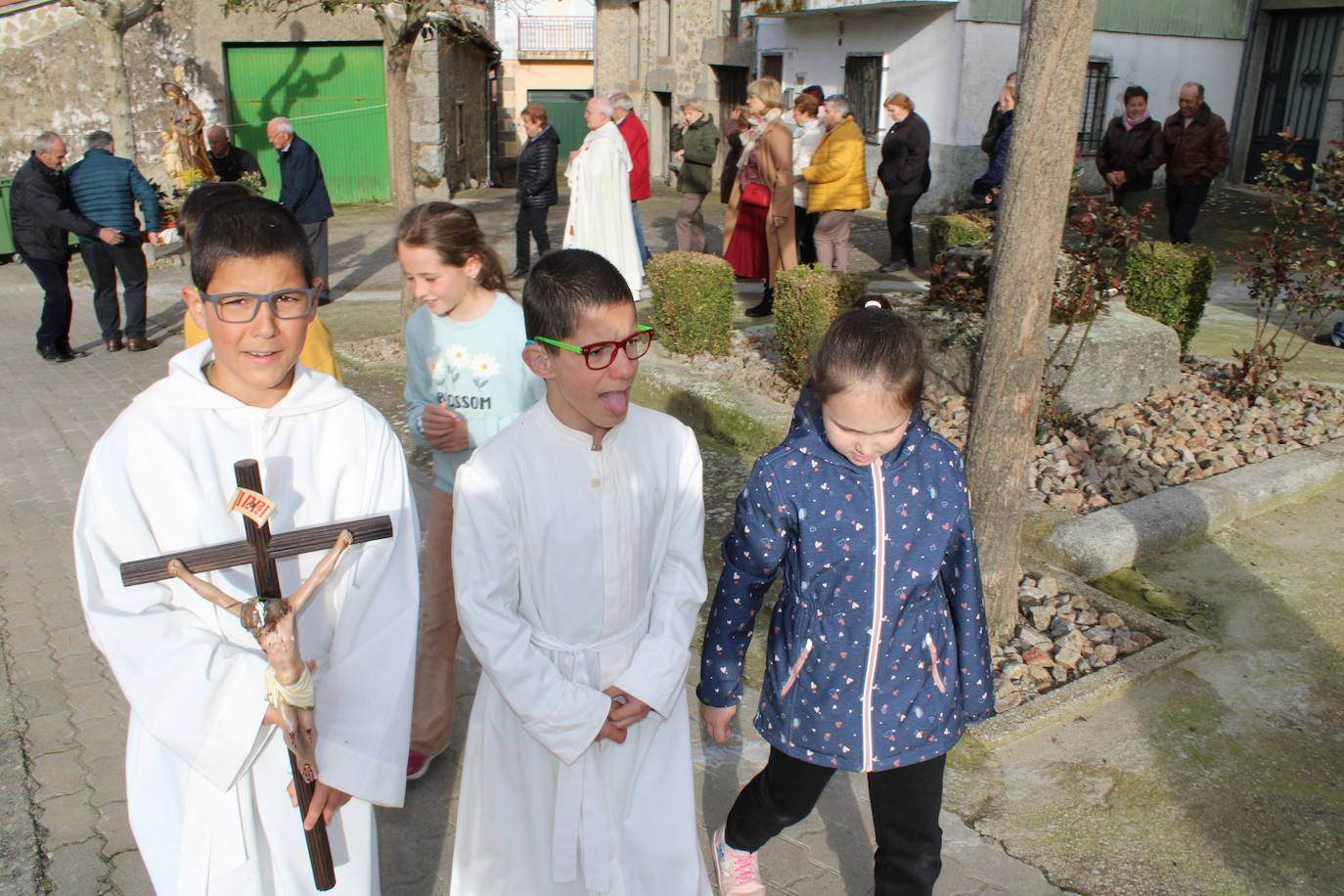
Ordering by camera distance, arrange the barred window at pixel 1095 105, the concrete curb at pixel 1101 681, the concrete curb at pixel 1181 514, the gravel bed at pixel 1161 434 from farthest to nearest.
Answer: the barred window at pixel 1095 105
the gravel bed at pixel 1161 434
the concrete curb at pixel 1181 514
the concrete curb at pixel 1101 681

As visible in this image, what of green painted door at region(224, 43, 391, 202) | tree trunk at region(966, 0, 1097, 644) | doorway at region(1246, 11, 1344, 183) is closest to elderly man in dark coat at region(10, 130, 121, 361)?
tree trunk at region(966, 0, 1097, 644)

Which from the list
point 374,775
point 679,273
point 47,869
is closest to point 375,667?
point 374,775

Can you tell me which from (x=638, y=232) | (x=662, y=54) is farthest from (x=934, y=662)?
(x=662, y=54)

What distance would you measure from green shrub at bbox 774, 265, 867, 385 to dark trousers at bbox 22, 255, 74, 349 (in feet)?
18.8

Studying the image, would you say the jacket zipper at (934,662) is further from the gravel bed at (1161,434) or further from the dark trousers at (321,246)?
the dark trousers at (321,246)

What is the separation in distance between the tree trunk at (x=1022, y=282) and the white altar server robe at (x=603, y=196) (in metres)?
6.07

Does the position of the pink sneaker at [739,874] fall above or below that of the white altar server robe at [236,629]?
below

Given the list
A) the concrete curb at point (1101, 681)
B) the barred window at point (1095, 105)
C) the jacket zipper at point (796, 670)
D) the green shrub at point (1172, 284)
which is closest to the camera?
the jacket zipper at point (796, 670)

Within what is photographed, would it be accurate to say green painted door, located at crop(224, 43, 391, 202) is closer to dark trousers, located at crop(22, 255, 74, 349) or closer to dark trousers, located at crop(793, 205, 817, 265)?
dark trousers, located at crop(22, 255, 74, 349)

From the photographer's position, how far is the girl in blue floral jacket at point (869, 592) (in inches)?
91.7

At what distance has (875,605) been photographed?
2.37 meters

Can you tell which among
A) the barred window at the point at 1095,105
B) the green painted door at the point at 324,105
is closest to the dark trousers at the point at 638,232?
the barred window at the point at 1095,105

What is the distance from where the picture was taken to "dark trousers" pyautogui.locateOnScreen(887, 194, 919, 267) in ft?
35.1

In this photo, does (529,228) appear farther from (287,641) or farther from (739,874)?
(287,641)
